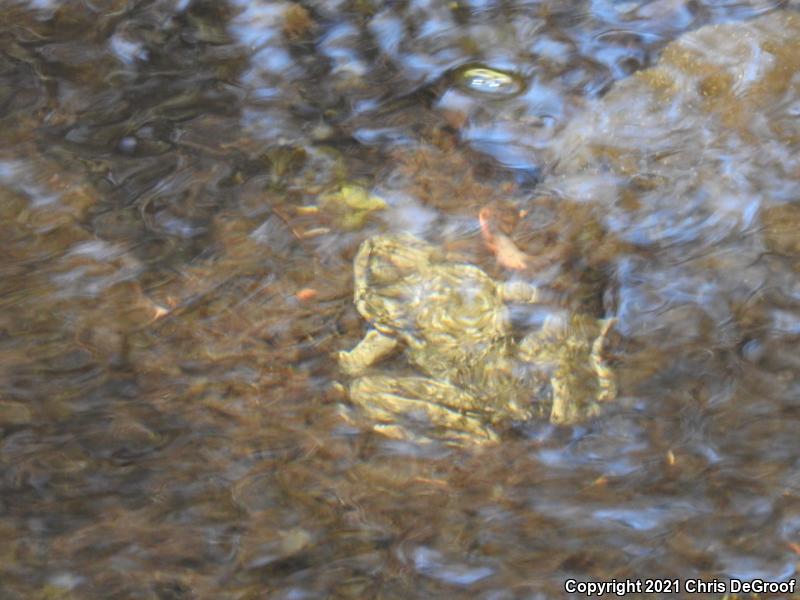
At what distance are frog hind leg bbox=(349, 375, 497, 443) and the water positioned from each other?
4.5 inches

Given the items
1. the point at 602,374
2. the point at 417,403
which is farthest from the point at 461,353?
the point at 602,374

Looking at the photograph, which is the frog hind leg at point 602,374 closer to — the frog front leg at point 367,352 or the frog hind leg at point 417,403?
the frog hind leg at point 417,403

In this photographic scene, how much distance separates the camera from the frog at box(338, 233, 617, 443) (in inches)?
158

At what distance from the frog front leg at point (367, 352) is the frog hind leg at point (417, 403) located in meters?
0.07

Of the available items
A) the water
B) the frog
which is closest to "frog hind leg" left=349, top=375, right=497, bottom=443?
the frog

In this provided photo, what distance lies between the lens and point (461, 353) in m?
4.12

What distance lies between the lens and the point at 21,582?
378 centimetres

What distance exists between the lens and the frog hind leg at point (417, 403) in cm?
400

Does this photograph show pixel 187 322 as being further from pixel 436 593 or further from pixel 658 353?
pixel 658 353

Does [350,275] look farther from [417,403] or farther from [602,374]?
[602,374]

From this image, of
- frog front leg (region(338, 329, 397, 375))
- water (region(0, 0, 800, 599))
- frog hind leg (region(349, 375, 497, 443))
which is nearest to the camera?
water (region(0, 0, 800, 599))

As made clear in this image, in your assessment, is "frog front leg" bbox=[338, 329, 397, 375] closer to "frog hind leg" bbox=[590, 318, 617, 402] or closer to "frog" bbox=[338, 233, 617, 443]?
"frog" bbox=[338, 233, 617, 443]

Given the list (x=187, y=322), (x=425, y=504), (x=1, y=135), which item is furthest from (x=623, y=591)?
(x=1, y=135)

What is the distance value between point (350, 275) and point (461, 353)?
680 millimetres
